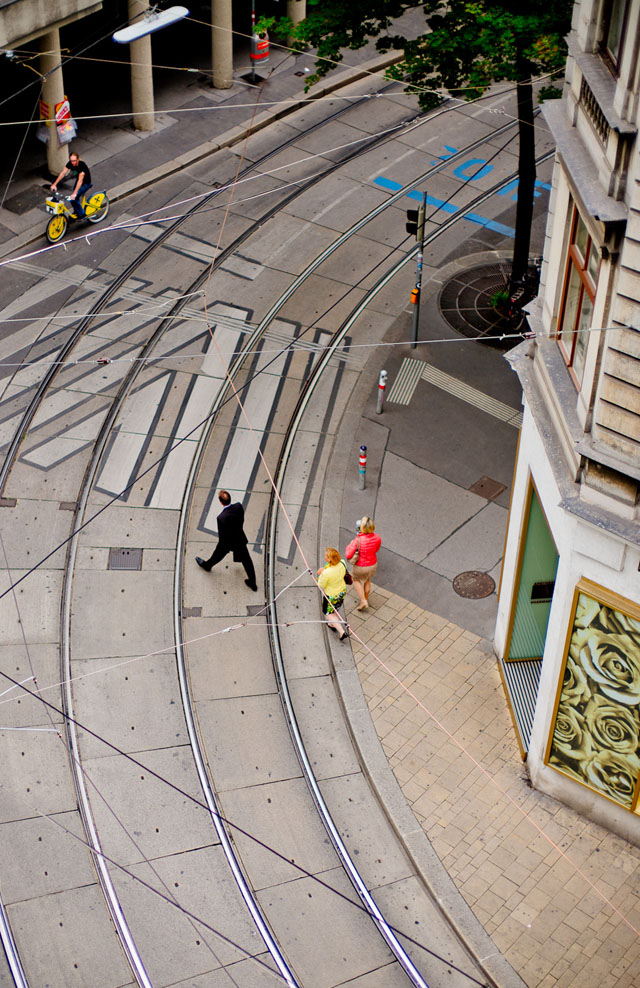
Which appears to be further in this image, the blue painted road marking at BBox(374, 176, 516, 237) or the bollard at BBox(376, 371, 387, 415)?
the blue painted road marking at BBox(374, 176, 516, 237)

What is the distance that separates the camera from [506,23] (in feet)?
68.9

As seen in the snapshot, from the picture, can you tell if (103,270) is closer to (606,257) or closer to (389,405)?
(389,405)

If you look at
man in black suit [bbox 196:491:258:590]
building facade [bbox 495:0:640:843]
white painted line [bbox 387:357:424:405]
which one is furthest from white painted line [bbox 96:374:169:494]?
building facade [bbox 495:0:640:843]

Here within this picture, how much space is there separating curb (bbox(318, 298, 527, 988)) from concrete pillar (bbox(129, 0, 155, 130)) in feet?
47.0

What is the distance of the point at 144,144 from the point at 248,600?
16134 millimetres

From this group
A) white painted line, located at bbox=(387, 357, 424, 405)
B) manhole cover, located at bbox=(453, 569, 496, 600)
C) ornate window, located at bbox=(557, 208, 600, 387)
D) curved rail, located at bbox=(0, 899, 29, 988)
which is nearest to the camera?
ornate window, located at bbox=(557, 208, 600, 387)

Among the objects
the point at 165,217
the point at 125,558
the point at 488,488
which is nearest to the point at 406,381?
the point at 488,488

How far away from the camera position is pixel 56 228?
91.1 ft

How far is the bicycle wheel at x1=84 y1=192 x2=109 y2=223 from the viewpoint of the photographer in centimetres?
2819

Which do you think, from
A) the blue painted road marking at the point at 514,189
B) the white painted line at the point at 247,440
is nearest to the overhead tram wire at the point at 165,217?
the blue painted road marking at the point at 514,189

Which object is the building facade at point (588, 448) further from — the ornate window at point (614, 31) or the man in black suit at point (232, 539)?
the man in black suit at point (232, 539)

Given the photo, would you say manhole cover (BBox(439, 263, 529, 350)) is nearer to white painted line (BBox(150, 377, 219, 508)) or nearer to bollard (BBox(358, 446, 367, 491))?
bollard (BBox(358, 446, 367, 491))

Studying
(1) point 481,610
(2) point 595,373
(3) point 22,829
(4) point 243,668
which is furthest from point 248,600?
(2) point 595,373

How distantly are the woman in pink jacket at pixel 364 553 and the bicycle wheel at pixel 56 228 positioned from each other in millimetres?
12185
